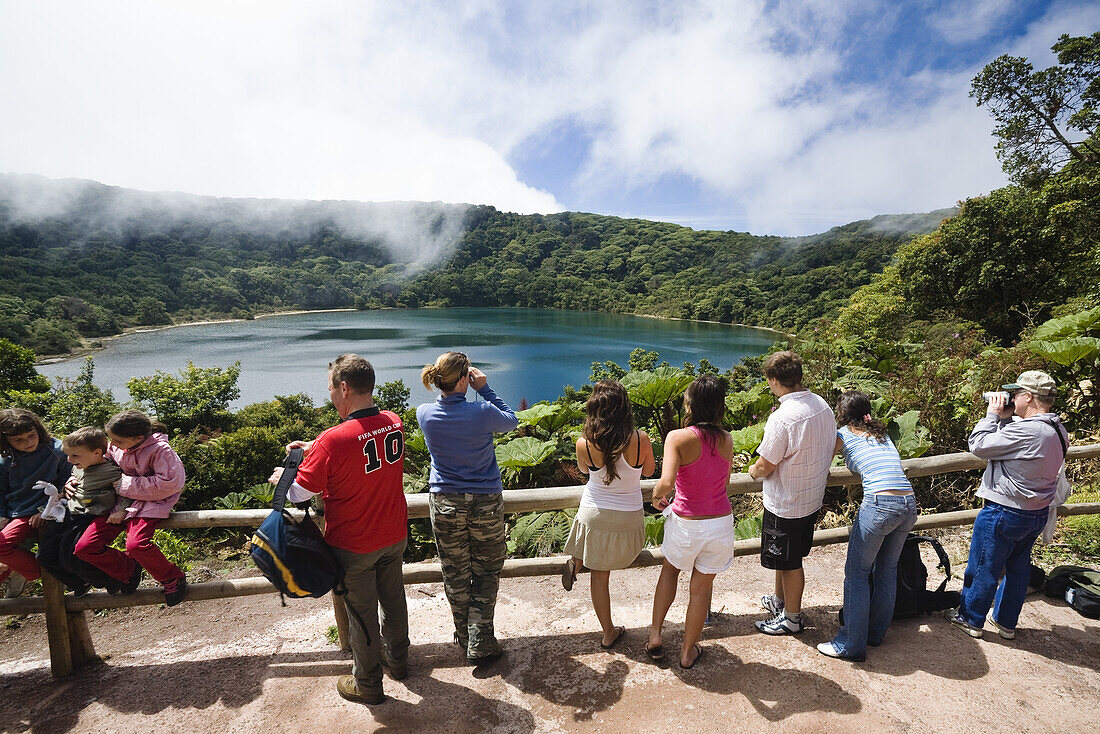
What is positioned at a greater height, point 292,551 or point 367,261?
point 367,261

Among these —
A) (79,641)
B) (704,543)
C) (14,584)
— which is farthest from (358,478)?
(14,584)

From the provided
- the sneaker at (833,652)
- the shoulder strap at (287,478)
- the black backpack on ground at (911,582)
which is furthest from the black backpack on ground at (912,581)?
the shoulder strap at (287,478)

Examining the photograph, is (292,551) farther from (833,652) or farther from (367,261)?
(367,261)

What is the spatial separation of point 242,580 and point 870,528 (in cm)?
338

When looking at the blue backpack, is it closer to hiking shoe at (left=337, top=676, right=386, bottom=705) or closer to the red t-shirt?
the red t-shirt

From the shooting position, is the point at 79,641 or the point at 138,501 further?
the point at 79,641

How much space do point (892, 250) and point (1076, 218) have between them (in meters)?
78.8

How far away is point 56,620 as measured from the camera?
264 cm

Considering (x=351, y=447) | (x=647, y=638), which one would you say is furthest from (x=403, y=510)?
A: (x=647, y=638)

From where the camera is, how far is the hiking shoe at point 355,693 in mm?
2434

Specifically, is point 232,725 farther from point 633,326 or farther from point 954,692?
point 633,326

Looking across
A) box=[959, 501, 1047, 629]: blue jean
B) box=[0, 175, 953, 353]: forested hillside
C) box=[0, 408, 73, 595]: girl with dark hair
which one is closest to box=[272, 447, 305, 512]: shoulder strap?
box=[0, 408, 73, 595]: girl with dark hair

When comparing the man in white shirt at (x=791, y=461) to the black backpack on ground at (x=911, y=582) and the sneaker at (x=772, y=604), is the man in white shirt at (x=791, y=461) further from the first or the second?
the black backpack on ground at (x=911, y=582)

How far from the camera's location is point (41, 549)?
8.32 feet
